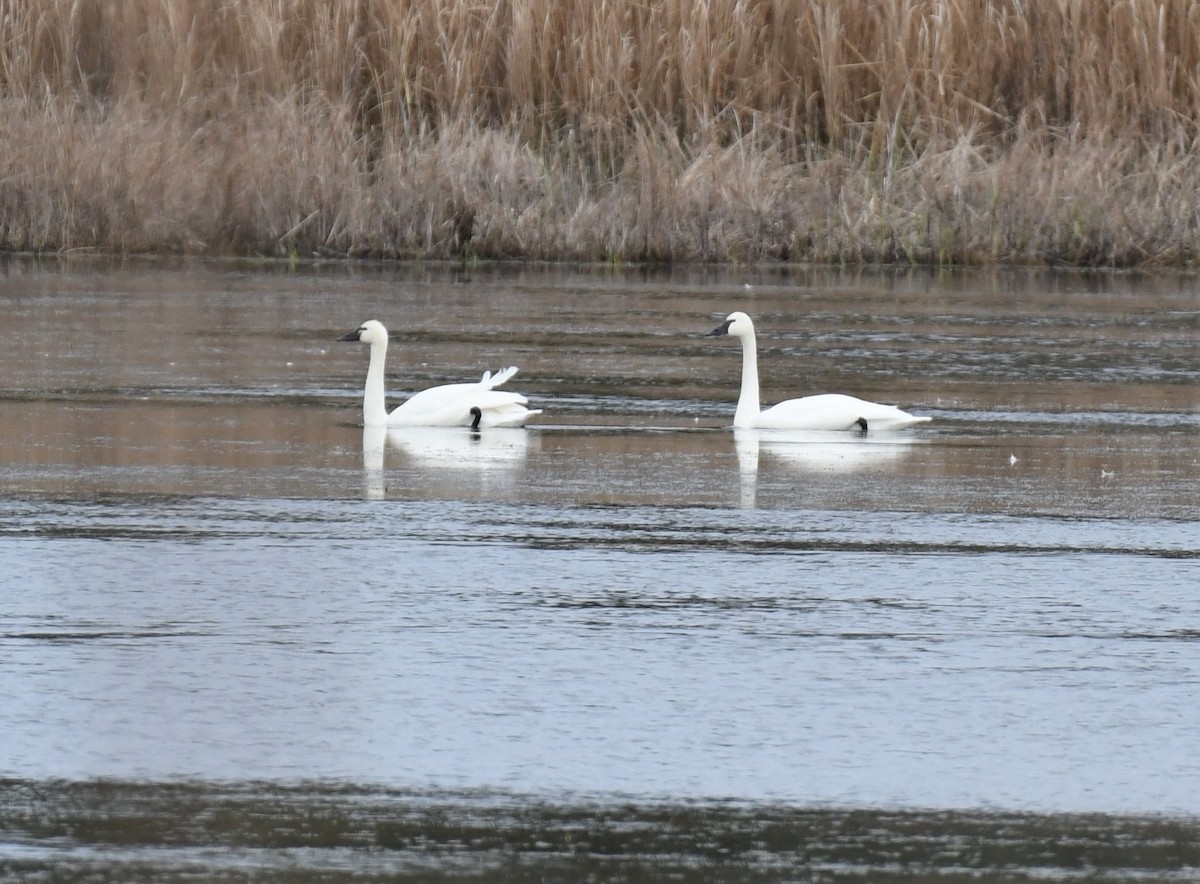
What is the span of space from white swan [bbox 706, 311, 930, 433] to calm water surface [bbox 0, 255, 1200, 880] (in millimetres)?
122

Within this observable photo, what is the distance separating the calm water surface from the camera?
4613 millimetres

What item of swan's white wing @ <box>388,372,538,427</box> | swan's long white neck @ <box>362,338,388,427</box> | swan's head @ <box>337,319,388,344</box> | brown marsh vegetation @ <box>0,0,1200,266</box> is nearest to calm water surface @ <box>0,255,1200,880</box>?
swan's white wing @ <box>388,372,538,427</box>

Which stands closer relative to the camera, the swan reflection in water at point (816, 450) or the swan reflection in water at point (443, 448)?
the swan reflection in water at point (443, 448)

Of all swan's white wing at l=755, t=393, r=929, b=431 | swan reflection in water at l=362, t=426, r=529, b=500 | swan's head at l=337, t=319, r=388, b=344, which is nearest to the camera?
swan reflection in water at l=362, t=426, r=529, b=500

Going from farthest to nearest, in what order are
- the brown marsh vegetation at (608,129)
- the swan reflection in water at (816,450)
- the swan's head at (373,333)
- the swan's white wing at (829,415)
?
1. the brown marsh vegetation at (608,129)
2. the swan's head at (373,333)
3. the swan's white wing at (829,415)
4. the swan reflection in water at (816,450)

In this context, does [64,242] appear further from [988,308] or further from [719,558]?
[719,558]

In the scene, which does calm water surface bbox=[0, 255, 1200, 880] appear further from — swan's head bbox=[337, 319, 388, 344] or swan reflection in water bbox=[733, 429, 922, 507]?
swan's head bbox=[337, 319, 388, 344]

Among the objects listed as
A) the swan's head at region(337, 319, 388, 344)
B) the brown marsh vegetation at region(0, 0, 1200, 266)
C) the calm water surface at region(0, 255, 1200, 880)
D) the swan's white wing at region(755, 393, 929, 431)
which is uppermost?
the brown marsh vegetation at region(0, 0, 1200, 266)

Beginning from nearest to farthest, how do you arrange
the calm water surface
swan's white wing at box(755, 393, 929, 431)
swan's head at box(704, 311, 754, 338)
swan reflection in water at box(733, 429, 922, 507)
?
the calm water surface < swan reflection in water at box(733, 429, 922, 507) < swan's white wing at box(755, 393, 929, 431) < swan's head at box(704, 311, 754, 338)

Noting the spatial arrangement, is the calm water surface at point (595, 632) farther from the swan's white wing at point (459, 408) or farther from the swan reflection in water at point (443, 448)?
the swan's white wing at point (459, 408)

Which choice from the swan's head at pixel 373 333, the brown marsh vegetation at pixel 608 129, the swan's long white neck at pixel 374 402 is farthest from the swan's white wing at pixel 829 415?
the brown marsh vegetation at pixel 608 129

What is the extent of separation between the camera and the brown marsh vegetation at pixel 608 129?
21141 mm

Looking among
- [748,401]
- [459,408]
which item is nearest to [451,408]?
[459,408]

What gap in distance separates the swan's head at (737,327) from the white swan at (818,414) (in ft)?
1.64
